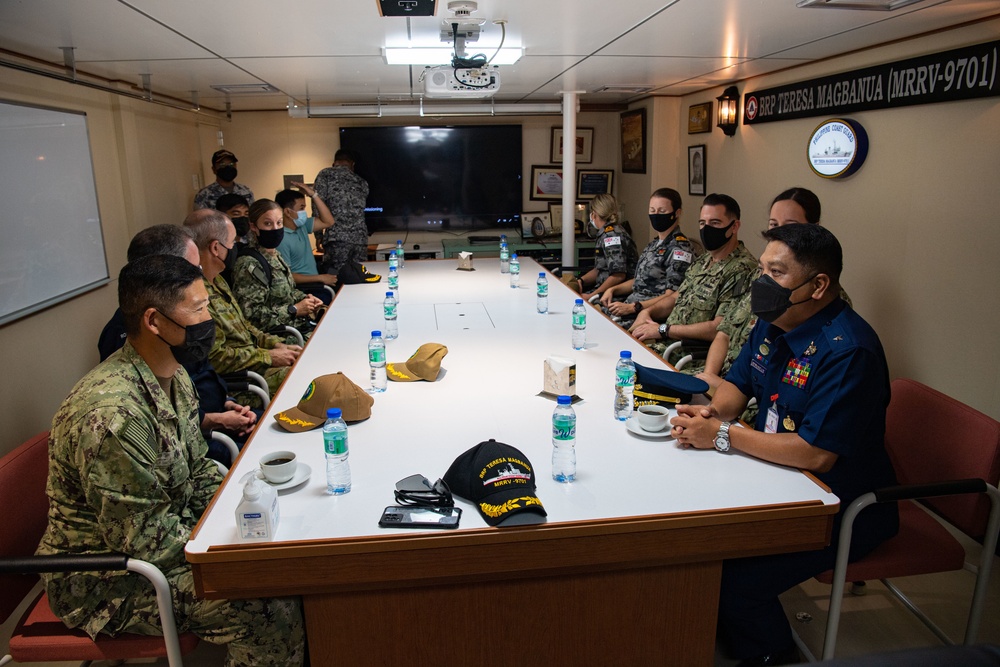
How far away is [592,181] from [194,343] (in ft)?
23.6

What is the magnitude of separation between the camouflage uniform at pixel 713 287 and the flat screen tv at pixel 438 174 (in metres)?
4.91

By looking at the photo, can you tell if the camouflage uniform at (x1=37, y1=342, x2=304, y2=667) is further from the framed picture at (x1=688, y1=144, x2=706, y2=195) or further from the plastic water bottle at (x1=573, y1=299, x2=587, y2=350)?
the framed picture at (x1=688, y1=144, x2=706, y2=195)

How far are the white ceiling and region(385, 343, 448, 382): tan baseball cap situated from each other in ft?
4.78

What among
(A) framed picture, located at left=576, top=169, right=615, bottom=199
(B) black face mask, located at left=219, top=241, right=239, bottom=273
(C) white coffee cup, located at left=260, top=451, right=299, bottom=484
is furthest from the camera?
(A) framed picture, located at left=576, top=169, right=615, bottom=199

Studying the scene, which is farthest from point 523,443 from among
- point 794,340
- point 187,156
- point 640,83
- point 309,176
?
point 309,176

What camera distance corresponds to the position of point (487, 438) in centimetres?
209

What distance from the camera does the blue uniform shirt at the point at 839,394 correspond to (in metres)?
1.80

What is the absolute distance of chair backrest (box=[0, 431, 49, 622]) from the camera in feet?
5.58

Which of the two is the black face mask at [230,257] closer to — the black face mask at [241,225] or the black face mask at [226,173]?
the black face mask at [241,225]

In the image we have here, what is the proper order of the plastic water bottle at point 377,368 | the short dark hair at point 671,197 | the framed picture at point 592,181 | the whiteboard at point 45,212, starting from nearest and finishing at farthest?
1. the plastic water bottle at point 377,368
2. the whiteboard at point 45,212
3. the short dark hair at point 671,197
4. the framed picture at point 592,181

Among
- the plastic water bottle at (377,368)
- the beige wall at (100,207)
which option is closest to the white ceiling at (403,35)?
the beige wall at (100,207)

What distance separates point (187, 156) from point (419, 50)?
409 centimetres

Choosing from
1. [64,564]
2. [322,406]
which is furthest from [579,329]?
[64,564]

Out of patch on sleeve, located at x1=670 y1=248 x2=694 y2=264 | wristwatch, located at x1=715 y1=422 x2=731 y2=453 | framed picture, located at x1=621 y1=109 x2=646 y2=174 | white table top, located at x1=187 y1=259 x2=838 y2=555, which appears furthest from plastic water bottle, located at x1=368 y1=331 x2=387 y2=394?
framed picture, located at x1=621 y1=109 x2=646 y2=174
